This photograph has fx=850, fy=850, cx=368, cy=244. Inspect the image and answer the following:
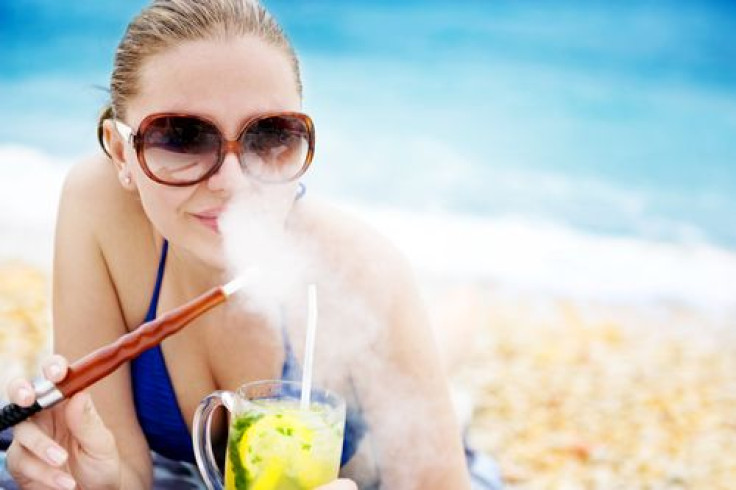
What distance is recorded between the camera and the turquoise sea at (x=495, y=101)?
34.3ft

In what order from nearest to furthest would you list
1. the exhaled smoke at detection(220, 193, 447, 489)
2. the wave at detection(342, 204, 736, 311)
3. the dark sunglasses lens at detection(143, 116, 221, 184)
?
1. the dark sunglasses lens at detection(143, 116, 221, 184)
2. the exhaled smoke at detection(220, 193, 447, 489)
3. the wave at detection(342, 204, 736, 311)

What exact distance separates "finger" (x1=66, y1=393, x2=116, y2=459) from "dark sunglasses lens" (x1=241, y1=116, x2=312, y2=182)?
0.55 metres

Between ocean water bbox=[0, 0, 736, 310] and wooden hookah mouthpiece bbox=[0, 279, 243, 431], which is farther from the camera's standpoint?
ocean water bbox=[0, 0, 736, 310]

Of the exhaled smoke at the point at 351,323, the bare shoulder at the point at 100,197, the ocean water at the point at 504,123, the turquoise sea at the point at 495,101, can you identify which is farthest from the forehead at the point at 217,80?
the turquoise sea at the point at 495,101

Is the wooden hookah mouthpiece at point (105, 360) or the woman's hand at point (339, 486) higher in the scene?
the wooden hookah mouthpiece at point (105, 360)

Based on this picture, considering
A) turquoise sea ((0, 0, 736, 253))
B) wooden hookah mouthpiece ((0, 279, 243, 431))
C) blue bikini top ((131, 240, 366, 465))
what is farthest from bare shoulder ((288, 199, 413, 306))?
turquoise sea ((0, 0, 736, 253))

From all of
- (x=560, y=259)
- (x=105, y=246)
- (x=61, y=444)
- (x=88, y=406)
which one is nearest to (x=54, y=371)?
(x=88, y=406)

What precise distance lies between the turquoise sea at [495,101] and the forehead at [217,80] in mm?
8084

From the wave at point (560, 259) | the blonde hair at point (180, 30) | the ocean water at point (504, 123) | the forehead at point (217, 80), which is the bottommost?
the wave at point (560, 259)

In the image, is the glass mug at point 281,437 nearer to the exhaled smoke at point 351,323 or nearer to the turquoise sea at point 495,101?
the exhaled smoke at point 351,323

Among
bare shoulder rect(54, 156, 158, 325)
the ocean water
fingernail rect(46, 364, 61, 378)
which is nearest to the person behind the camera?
fingernail rect(46, 364, 61, 378)

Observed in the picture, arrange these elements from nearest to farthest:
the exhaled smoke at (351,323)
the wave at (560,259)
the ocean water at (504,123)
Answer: the exhaled smoke at (351,323), the wave at (560,259), the ocean water at (504,123)

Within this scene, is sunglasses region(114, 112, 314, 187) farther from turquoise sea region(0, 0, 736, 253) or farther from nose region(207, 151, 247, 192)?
turquoise sea region(0, 0, 736, 253)

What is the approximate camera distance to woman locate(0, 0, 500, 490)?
1.70 metres
